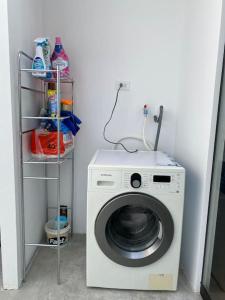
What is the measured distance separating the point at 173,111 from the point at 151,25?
764mm

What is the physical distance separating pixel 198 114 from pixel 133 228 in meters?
0.94

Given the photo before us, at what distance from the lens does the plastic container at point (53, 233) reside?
2098mm

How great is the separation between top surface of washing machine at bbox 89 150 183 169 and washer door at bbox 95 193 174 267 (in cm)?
20

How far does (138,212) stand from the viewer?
175cm

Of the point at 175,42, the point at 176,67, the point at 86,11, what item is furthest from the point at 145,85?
the point at 86,11

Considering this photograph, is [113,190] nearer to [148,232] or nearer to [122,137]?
[148,232]

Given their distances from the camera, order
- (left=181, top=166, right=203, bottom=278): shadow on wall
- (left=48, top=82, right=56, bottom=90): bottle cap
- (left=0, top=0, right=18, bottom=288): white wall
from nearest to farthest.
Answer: (left=0, top=0, right=18, bottom=288): white wall
(left=181, top=166, right=203, bottom=278): shadow on wall
(left=48, top=82, right=56, bottom=90): bottle cap

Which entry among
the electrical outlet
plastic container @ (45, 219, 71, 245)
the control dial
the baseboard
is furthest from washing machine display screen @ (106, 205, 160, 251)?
the electrical outlet

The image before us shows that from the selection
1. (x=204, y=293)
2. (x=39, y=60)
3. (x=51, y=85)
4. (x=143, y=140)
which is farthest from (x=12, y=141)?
(x=204, y=293)

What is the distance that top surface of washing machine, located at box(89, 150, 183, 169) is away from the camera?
5.17 ft

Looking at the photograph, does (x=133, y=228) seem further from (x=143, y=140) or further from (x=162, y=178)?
(x=143, y=140)

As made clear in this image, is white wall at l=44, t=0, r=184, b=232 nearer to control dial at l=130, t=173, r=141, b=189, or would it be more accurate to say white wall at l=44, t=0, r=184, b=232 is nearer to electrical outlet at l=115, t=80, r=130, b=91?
Result: electrical outlet at l=115, t=80, r=130, b=91

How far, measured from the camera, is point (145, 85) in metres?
2.18

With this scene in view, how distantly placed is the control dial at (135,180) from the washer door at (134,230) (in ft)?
0.18
